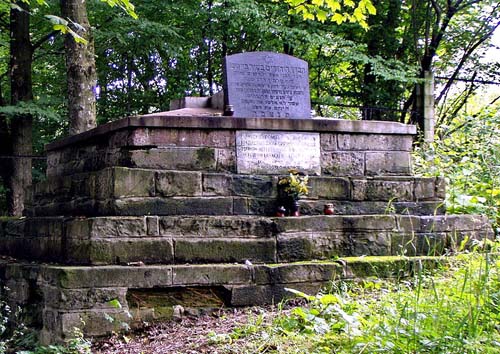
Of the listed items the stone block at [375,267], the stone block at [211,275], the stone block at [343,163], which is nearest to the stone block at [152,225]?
the stone block at [211,275]

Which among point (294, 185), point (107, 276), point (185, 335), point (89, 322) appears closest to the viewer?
point (185, 335)

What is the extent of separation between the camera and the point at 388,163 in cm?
636

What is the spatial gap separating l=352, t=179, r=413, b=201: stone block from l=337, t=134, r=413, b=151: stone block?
0.35m

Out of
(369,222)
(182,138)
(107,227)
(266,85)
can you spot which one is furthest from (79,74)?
(369,222)

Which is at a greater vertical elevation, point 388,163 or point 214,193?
point 388,163

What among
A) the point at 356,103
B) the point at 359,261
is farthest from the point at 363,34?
the point at 359,261

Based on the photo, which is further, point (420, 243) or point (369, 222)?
point (420, 243)

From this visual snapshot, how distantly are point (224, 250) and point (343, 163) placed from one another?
65.0 inches

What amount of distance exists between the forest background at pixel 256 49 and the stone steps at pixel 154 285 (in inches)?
200

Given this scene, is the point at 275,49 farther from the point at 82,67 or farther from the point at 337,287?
the point at 337,287

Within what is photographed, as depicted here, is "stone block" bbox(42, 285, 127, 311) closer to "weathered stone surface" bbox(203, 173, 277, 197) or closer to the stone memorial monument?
the stone memorial monument

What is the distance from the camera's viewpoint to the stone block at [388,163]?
6297mm

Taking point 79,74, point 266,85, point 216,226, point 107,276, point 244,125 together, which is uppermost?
point 79,74

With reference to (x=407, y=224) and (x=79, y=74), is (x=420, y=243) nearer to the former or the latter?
(x=407, y=224)
